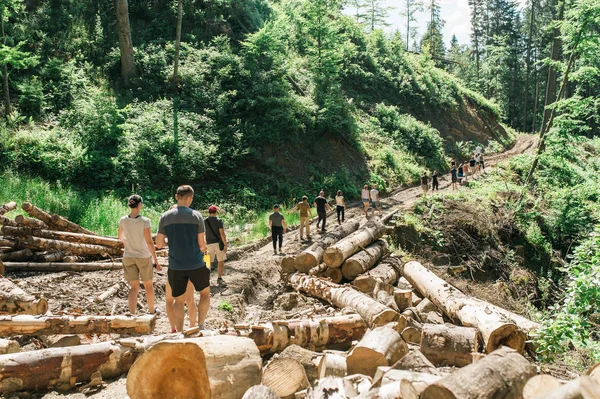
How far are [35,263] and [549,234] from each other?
18712 millimetres

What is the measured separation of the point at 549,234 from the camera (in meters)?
18.2

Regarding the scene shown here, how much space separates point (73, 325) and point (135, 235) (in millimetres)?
1807

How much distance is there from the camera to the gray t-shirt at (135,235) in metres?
7.14

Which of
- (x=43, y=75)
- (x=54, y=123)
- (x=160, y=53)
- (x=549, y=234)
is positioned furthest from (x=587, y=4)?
(x=43, y=75)

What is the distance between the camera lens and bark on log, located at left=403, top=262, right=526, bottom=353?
615 cm

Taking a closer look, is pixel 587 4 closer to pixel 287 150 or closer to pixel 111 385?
pixel 287 150

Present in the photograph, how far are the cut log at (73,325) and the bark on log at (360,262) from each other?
554cm

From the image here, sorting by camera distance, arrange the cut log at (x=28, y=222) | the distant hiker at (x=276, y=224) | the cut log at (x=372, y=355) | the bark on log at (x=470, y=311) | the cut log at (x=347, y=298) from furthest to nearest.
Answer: the distant hiker at (x=276, y=224)
the cut log at (x=28, y=222)
the cut log at (x=347, y=298)
the bark on log at (x=470, y=311)
the cut log at (x=372, y=355)

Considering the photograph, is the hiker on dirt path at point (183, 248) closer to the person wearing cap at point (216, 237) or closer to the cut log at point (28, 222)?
the person wearing cap at point (216, 237)

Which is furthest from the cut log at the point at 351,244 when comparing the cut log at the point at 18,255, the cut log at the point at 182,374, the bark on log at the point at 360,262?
the cut log at the point at 18,255

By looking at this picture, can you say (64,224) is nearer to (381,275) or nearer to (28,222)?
(28,222)

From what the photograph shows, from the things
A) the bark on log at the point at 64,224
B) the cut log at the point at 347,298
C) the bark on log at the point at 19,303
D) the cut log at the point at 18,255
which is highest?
the bark on log at the point at 64,224

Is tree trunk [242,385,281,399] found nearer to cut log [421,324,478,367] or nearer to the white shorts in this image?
cut log [421,324,478,367]

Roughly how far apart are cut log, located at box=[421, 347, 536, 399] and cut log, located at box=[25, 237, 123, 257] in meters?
9.61
